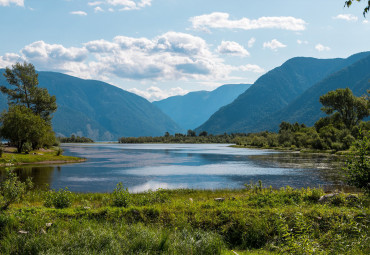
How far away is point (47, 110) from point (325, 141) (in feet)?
312

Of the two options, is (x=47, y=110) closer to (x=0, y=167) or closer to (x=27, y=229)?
(x=0, y=167)

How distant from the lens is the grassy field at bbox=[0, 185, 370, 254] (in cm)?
1123

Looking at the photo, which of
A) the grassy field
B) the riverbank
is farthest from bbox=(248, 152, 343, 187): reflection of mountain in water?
the riverbank

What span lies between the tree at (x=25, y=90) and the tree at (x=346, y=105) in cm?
10681

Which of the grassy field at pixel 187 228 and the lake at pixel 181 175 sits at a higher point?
the grassy field at pixel 187 228

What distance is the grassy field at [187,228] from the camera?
11.2m

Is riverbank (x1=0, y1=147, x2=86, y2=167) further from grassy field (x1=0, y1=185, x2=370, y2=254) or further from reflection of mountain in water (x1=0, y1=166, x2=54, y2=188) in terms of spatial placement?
grassy field (x1=0, y1=185, x2=370, y2=254)

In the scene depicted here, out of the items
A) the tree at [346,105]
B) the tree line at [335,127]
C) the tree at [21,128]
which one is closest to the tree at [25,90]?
the tree at [21,128]

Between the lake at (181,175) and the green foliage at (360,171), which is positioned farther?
the lake at (181,175)

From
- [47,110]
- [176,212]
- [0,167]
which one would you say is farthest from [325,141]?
[176,212]

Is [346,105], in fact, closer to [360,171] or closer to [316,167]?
[316,167]

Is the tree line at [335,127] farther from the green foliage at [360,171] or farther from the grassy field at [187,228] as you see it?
the grassy field at [187,228]

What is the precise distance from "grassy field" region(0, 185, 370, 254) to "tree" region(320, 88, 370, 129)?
121396mm

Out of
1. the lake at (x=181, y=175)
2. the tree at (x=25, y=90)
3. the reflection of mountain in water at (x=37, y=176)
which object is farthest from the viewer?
the tree at (x=25, y=90)
